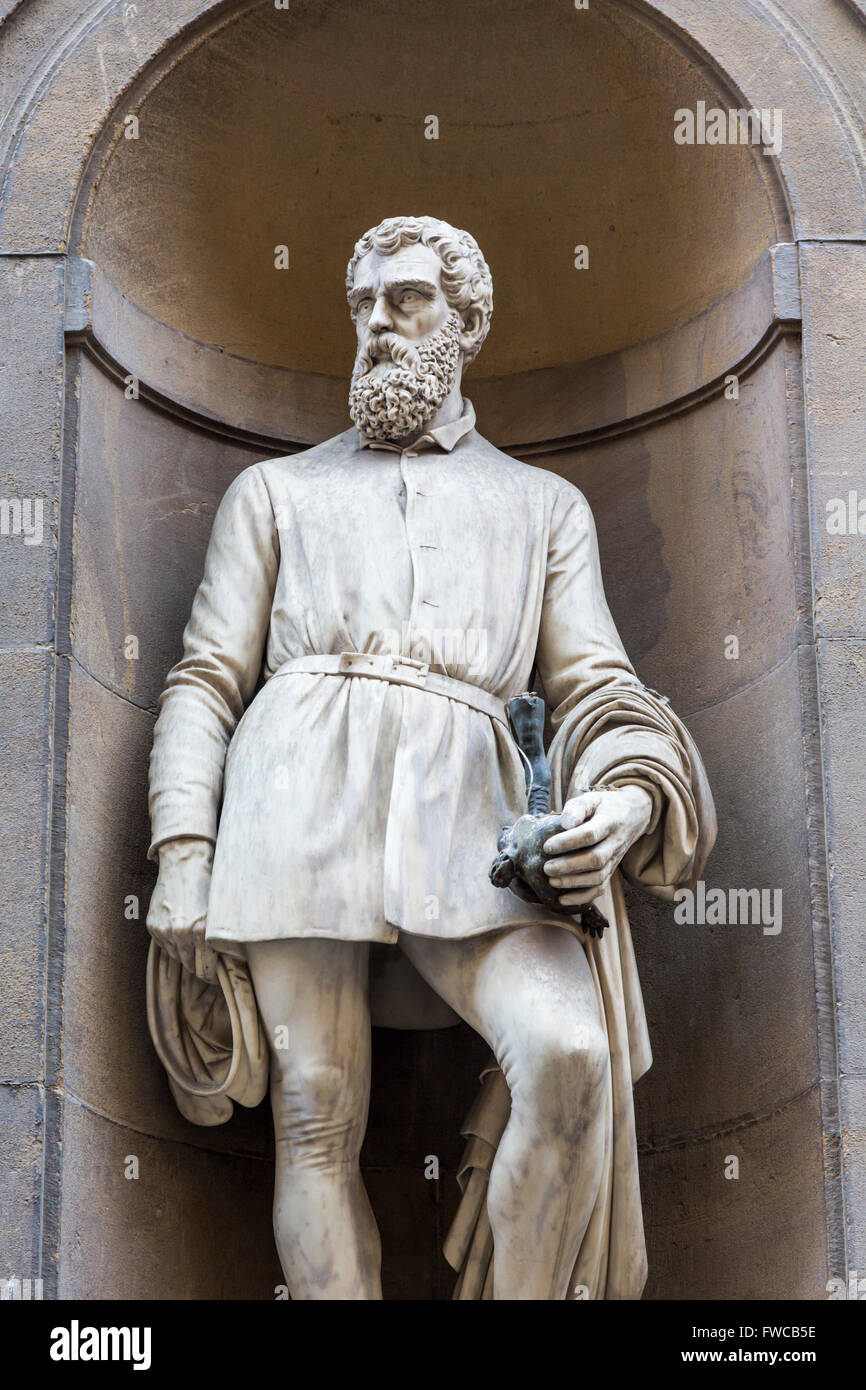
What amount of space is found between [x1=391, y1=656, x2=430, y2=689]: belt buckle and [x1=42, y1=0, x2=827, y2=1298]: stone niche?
74 centimetres

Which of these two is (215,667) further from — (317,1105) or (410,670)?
(317,1105)

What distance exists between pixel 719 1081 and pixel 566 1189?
895 mm

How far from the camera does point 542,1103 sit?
5230 mm

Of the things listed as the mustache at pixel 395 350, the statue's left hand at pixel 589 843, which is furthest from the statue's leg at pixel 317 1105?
the mustache at pixel 395 350

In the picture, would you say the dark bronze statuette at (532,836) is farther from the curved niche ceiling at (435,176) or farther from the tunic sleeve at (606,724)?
the curved niche ceiling at (435,176)

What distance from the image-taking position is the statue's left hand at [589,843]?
518 cm

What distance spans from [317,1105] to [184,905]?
0.50 metres

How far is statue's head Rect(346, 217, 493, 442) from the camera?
6.00 m

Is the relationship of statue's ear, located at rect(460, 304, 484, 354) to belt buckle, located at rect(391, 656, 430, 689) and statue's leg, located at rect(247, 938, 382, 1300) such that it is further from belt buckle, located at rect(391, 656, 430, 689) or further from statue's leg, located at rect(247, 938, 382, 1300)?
statue's leg, located at rect(247, 938, 382, 1300)

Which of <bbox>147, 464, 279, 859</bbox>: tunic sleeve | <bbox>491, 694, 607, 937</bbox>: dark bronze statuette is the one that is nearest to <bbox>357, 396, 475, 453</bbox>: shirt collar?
<bbox>147, 464, 279, 859</bbox>: tunic sleeve

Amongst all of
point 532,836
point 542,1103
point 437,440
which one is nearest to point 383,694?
point 532,836

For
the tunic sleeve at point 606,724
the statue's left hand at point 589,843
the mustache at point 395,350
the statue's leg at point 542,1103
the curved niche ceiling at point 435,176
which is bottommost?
the statue's leg at point 542,1103
